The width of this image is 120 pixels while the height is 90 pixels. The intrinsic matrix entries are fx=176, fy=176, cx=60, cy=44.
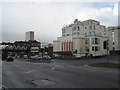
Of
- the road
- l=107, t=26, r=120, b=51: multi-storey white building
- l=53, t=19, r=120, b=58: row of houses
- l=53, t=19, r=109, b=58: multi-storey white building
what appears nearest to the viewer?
the road

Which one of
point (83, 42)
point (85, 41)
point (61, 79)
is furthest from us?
point (85, 41)

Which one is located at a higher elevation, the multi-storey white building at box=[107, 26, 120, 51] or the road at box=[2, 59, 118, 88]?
the multi-storey white building at box=[107, 26, 120, 51]

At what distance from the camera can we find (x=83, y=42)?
71.8 m

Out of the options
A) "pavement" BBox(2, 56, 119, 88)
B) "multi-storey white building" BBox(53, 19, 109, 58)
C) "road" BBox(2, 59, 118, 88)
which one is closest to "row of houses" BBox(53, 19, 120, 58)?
"multi-storey white building" BBox(53, 19, 109, 58)

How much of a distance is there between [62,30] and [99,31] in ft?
73.6

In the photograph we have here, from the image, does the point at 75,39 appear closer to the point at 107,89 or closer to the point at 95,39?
the point at 95,39

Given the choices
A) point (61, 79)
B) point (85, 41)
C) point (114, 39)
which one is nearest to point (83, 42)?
point (85, 41)

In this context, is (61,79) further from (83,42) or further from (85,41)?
(85,41)

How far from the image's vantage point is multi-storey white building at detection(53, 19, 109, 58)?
69.3 meters

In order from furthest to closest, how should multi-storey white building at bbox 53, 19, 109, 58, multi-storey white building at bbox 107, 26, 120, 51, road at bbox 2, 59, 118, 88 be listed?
1. multi-storey white building at bbox 107, 26, 120, 51
2. multi-storey white building at bbox 53, 19, 109, 58
3. road at bbox 2, 59, 118, 88

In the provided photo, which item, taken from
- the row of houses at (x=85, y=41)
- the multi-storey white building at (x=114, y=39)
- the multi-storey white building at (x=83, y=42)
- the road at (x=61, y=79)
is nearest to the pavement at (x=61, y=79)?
the road at (x=61, y=79)

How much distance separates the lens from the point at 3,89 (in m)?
10.3

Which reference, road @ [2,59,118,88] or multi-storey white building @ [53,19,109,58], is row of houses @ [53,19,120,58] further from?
road @ [2,59,118,88]

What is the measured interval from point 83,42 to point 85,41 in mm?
958
